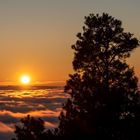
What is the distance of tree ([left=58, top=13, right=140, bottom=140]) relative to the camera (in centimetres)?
5181

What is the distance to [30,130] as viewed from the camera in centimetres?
5453

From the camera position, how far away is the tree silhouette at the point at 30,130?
177 ft

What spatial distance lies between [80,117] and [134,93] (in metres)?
4.95

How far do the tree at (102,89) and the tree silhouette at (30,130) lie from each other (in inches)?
84.0

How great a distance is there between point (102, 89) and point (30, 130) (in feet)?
24.5

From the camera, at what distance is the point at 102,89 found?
5231 centimetres

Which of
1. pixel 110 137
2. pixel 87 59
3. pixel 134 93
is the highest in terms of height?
pixel 87 59

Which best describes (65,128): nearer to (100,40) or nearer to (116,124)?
(116,124)

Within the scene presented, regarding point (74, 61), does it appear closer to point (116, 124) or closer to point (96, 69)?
point (96, 69)

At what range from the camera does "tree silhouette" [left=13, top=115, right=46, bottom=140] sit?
5397 cm

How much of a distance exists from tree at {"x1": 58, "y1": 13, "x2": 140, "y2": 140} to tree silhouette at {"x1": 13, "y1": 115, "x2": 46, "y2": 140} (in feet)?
7.00

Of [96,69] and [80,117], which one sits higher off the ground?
[96,69]

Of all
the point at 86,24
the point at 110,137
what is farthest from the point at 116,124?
the point at 86,24

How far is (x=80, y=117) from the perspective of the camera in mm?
52594
